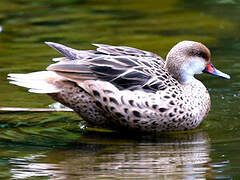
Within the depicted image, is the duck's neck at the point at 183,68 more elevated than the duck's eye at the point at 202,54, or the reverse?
the duck's eye at the point at 202,54

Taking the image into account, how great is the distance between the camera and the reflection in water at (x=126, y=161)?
599 cm

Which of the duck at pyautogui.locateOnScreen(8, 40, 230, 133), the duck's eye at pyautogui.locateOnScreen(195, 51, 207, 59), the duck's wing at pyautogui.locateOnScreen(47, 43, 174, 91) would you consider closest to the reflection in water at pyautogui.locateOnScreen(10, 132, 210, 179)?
the duck at pyautogui.locateOnScreen(8, 40, 230, 133)

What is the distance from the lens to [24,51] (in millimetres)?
10961

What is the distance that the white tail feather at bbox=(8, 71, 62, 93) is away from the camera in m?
7.41

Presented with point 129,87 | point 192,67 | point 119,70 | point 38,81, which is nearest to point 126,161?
point 129,87

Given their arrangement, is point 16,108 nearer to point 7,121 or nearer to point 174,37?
point 7,121

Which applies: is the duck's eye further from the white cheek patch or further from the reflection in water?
the reflection in water

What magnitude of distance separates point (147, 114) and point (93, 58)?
0.89 metres

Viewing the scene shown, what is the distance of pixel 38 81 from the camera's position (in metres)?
7.52

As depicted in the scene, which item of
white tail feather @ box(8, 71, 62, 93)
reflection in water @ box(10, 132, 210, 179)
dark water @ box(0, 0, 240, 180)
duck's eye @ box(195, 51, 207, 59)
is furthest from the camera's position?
duck's eye @ box(195, 51, 207, 59)

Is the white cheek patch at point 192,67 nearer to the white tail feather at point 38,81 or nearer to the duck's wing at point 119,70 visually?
the duck's wing at point 119,70

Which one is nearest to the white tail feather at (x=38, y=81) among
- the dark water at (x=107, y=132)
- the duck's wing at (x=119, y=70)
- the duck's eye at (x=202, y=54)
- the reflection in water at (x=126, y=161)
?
the duck's wing at (x=119, y=70)

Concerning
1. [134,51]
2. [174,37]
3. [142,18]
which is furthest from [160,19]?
[134,51]

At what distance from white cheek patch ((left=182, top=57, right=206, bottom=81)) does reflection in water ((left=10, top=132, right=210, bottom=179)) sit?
31.3 inches
